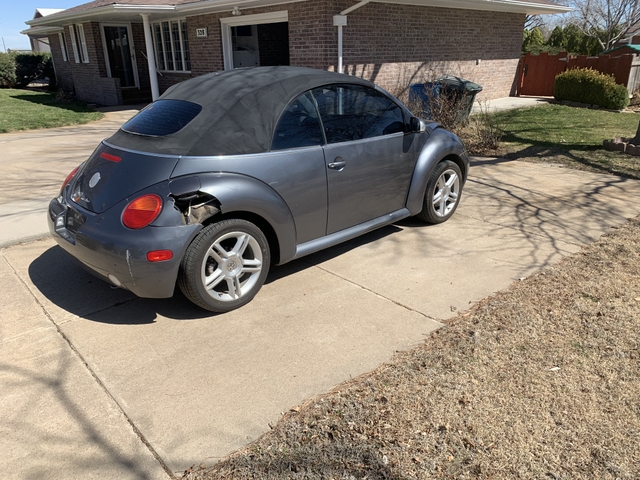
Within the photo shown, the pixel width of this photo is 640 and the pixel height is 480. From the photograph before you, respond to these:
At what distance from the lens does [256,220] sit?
384cm

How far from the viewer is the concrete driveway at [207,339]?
2.60 meters

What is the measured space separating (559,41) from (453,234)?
31.5 meters

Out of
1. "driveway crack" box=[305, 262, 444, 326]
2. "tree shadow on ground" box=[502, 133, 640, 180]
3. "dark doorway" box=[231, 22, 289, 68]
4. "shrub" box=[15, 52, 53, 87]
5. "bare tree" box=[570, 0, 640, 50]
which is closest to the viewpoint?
"driveway crack" box=[305, 262, 444, 326]

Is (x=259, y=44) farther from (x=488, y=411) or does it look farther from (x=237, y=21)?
(x=488, y=411)

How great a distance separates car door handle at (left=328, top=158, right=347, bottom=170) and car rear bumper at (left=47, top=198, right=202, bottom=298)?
1293mm

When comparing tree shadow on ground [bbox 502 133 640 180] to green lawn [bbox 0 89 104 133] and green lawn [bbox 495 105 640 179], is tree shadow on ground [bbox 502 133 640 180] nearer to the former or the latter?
green lawn [bbox 495 105 640 179]

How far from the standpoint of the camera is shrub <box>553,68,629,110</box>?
1488 cm

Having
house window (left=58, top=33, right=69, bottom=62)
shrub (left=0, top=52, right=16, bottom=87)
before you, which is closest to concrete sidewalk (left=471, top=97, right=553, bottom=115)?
house window (left=58, top=33, right=69, bottom=62)

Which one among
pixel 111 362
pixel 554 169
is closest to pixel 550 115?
pixel 554 169

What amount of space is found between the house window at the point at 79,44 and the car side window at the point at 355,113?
17663mm

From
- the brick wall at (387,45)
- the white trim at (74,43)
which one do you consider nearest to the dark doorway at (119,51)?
the brick wall at (387,45)

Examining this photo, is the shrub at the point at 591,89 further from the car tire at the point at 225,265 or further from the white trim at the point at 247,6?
the car tire at the point at 225,265

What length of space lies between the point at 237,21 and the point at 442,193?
36.7 feet

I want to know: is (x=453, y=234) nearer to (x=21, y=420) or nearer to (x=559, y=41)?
(x=21, y=420)
